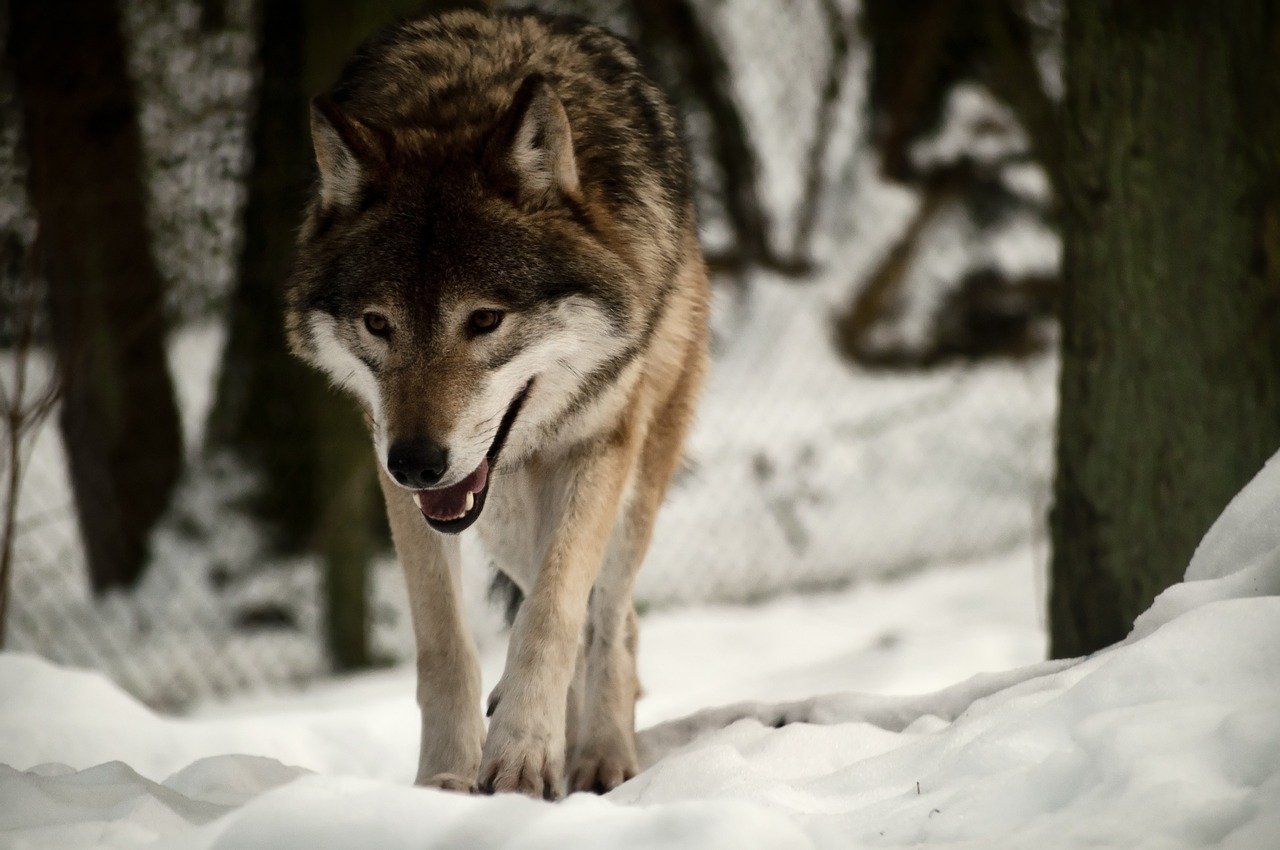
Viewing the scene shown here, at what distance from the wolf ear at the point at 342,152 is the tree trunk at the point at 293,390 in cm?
273

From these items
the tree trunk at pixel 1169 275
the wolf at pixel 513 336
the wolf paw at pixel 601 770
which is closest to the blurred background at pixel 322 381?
the tree trunk at pixel 1169 275

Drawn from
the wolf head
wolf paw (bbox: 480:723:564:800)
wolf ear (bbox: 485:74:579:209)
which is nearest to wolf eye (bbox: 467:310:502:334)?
the wolf head

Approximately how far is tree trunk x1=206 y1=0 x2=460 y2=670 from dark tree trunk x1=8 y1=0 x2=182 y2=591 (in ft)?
1.42

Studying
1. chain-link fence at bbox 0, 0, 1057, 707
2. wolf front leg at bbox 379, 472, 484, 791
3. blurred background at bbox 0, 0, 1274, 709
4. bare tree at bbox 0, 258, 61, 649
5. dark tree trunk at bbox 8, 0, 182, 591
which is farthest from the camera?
chain-link fence at bbox 0, 0, 1057, 707

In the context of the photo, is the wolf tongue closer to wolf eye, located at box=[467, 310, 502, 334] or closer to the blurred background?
wolf eye, located at box=[467, 310, 502, 334]

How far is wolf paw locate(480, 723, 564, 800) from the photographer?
2668mm

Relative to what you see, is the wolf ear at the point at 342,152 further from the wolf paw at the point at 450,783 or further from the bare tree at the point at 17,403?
the bare tree at the point at 17,403

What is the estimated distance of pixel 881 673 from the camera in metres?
5.52

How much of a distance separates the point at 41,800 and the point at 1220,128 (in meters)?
3.56

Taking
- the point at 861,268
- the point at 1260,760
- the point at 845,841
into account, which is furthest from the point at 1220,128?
the point at 861,268

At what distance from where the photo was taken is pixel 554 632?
290cm

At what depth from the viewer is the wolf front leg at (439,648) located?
9.75 feet

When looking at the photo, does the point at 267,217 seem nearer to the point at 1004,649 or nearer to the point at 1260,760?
the point at 1004,649

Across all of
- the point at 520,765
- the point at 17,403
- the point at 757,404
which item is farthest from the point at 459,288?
the point at 757,404
